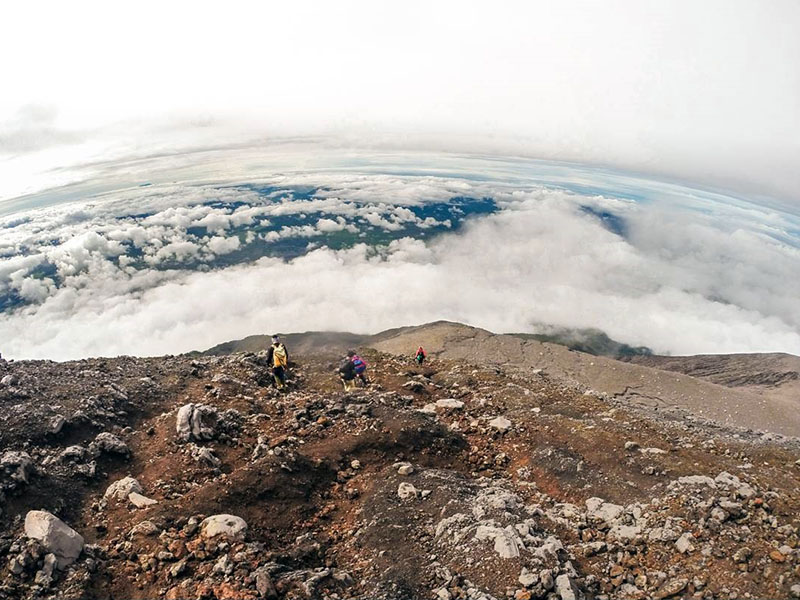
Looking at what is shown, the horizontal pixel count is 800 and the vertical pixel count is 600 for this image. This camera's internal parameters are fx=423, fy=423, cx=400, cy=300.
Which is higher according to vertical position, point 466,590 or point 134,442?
point 466,590

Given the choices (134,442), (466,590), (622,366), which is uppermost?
(466,590)

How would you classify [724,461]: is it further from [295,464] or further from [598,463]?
[295,464]

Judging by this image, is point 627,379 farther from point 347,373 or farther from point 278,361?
point 278,361

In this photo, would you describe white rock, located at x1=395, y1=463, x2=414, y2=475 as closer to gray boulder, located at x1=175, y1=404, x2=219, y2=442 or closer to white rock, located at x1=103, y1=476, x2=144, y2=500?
gray boulder, located at x1=175, y1=404, x2=219, y2=442

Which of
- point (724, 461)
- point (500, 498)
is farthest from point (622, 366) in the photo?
point (500, 498)

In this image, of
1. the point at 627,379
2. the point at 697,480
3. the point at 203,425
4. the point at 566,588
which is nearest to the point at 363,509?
the point at 566,588

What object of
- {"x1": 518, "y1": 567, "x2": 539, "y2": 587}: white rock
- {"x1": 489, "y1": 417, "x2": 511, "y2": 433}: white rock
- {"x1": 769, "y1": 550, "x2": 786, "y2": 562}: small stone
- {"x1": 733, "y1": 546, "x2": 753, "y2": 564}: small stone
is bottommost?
{"x1": 489, "y1": 417, "x2": 511, "y2": 433}: white rock

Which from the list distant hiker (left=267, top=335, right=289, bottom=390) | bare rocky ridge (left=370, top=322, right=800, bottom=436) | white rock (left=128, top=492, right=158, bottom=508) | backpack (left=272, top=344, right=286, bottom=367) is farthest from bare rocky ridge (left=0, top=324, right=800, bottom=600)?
bare rocky ridge (left=370, top=322, right=800, bottom=436)
